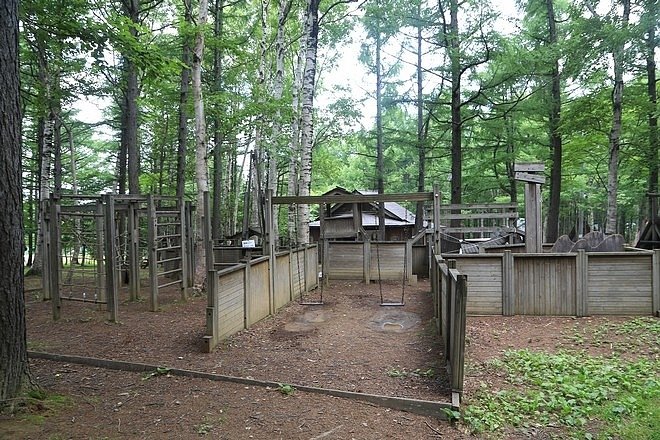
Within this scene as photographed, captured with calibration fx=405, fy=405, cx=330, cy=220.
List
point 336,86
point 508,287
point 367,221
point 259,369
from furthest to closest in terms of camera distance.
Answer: point 367,221 → point 336,86 → point 508,287 → point 259,369

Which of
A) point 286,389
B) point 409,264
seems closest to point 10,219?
point 286,389

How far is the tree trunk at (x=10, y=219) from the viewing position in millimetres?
3281

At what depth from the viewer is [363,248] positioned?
11836mm

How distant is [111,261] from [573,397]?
7095 mm

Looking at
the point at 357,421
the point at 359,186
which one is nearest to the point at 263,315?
the point at 357,421

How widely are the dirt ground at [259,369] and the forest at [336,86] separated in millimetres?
4008

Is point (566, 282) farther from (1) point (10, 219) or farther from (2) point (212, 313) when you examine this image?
(1) point (10, 219)

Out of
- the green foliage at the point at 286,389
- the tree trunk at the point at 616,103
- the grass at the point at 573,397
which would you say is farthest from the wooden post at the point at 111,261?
the tree trunk at the point at 616,103

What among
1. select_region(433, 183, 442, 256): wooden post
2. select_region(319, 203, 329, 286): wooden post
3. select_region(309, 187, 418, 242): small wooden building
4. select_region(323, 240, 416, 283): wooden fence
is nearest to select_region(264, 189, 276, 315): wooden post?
select_region(319, 203, 329, 286): wooden post

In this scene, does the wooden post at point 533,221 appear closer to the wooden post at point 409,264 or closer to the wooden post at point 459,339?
the wooden post at point 409,264

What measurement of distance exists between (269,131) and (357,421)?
1267cm

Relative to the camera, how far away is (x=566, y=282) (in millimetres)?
7223

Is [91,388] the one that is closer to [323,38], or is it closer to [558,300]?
[558,300]

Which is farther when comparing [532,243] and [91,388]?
[532,243]
